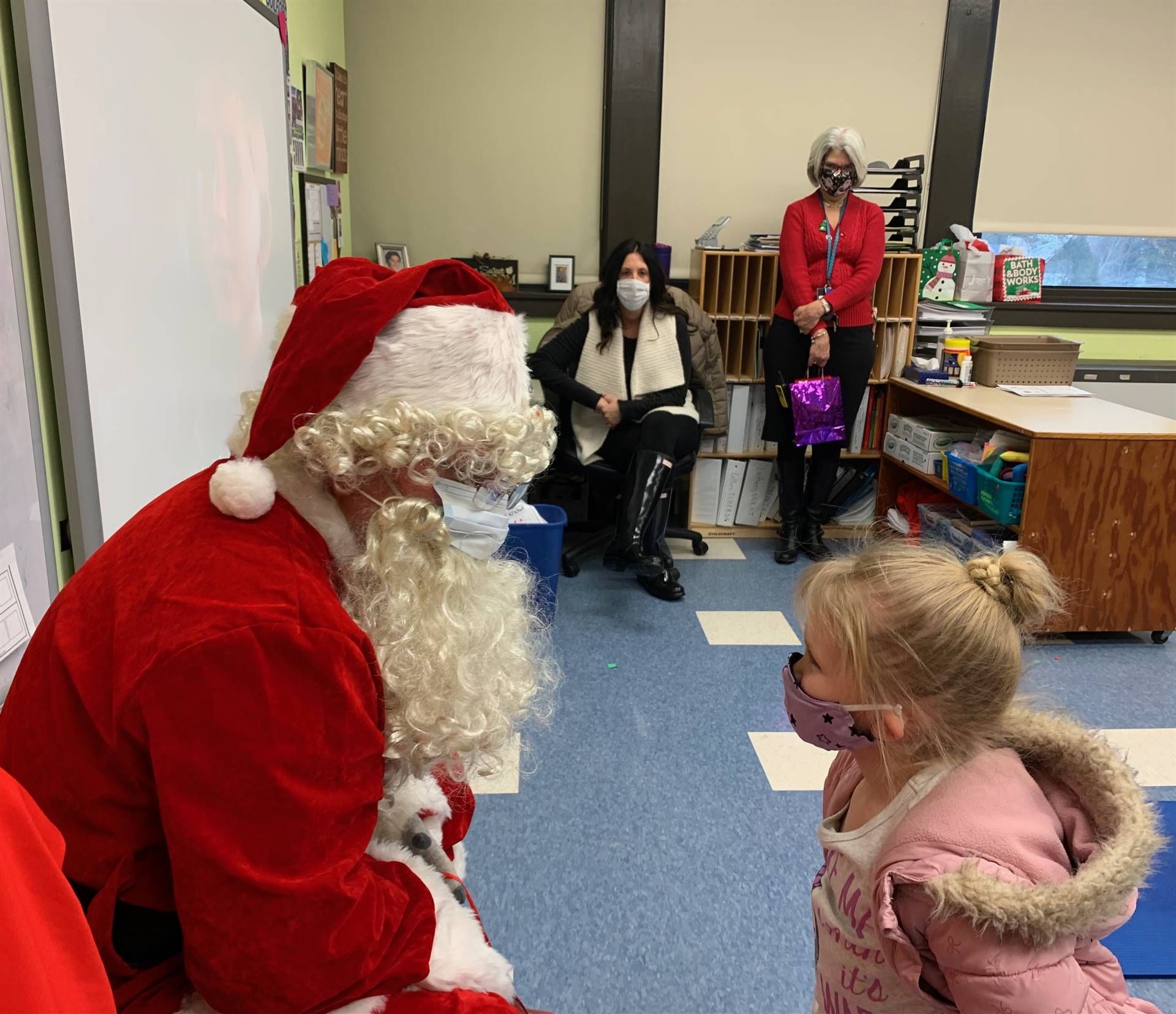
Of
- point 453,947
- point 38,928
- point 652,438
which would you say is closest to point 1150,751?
point 652,438

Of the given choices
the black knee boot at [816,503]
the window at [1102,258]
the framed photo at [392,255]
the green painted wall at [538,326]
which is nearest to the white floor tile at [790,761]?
the black knee boot at [816,503]

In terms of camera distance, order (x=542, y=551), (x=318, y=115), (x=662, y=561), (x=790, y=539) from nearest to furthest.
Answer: (x=542, y=551) → (x=318, y=115) → (x=662, y=561) → (x=790, y=539)

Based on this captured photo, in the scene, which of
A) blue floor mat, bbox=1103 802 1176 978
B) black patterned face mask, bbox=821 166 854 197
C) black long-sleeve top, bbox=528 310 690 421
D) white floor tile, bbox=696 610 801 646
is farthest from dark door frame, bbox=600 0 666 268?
blue floor mat, bbox=1103 802 1176 978

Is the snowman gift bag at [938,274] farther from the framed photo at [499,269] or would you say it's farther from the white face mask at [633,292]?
the framed photo at [499,269]

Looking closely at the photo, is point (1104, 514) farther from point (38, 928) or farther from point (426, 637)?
point (38, 928)

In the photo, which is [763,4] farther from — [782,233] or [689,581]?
[689,581]

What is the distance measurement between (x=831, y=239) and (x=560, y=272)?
48.4 inches

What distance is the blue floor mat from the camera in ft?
5.40

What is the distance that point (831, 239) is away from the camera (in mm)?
3623

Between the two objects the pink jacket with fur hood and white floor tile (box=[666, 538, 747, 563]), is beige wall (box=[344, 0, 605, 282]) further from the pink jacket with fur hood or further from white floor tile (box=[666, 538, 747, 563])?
the pink jacket with fur hood

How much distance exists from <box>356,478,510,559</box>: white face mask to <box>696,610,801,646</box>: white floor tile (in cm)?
200

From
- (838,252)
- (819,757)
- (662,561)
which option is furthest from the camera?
(838,252)

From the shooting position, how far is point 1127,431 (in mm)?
2844

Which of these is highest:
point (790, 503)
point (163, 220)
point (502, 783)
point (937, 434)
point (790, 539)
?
point (163, 220)
